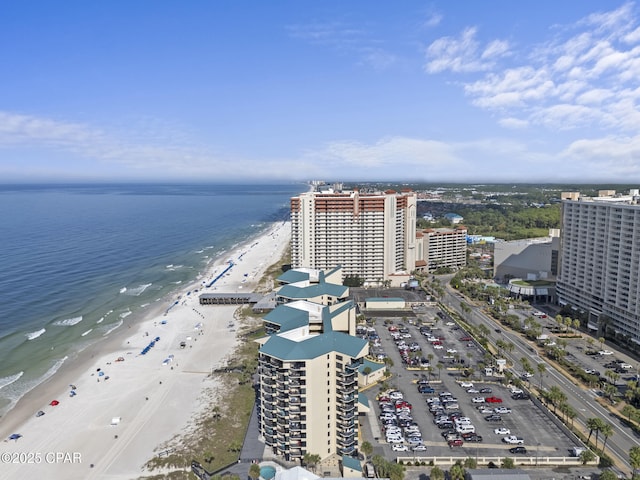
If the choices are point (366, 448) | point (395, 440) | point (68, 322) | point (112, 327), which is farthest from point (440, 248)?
point (68, 322)

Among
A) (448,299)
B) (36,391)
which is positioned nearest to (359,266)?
(448,299)

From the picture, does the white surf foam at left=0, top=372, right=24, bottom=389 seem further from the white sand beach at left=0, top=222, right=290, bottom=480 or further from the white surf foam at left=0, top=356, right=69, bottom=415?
the white sand beach at left=0, top=222, right=290, bottom=480

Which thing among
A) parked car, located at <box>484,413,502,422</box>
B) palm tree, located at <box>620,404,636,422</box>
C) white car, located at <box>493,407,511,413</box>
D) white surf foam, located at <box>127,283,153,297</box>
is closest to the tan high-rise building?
white surf foam, located at <box>127,283,153,297</box>

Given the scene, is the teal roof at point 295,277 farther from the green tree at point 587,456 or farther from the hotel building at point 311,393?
the green tree at point 587,456

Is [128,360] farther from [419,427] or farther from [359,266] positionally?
[359,266]

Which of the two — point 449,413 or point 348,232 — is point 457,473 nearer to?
point 449,413

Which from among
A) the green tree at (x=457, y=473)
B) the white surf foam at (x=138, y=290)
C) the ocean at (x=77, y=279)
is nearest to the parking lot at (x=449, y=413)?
the green tree at (x=457, y=473)
